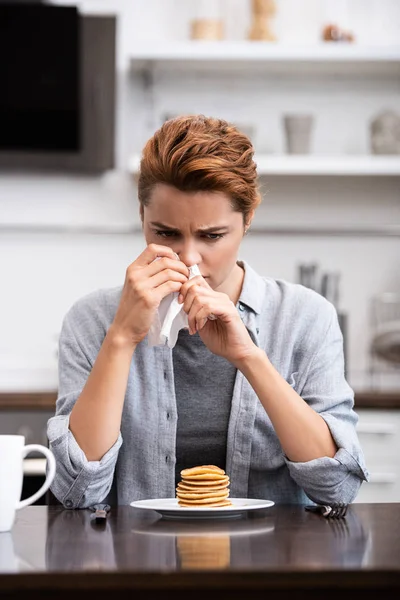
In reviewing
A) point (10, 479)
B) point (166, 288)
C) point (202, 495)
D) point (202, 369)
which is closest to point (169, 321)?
point (166, 288)

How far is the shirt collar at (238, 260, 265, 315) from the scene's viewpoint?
6.29 feet

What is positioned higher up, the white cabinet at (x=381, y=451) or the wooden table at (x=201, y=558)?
the wooden table at (x=201, y=558)

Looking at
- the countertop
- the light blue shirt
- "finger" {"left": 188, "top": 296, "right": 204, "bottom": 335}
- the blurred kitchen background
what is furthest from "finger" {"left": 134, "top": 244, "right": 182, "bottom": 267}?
the blurred kitchen background

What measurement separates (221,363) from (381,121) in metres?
1.99

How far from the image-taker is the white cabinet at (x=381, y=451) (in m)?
3.15

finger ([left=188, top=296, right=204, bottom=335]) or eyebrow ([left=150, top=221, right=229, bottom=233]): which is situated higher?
eyebrow ([left=150, top=221, right=229, bottom=233])

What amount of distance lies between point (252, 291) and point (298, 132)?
5.85 ft

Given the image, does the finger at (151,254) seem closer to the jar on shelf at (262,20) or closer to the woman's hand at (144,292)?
the woman's hand at (144,292)

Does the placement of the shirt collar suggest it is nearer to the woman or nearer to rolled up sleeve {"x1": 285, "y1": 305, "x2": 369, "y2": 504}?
the woman

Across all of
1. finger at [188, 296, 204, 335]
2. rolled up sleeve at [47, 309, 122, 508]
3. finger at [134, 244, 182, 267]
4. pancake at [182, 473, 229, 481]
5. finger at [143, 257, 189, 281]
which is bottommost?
rolled up sleeve at [47, 309, 122, 508]

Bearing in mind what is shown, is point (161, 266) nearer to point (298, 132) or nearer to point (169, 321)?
point (169, 321)

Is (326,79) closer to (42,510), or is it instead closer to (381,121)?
(381,121)

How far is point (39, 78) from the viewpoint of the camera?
12.0 ft

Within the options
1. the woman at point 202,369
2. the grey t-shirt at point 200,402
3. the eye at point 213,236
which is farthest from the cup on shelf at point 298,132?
the eye at point 213,236
